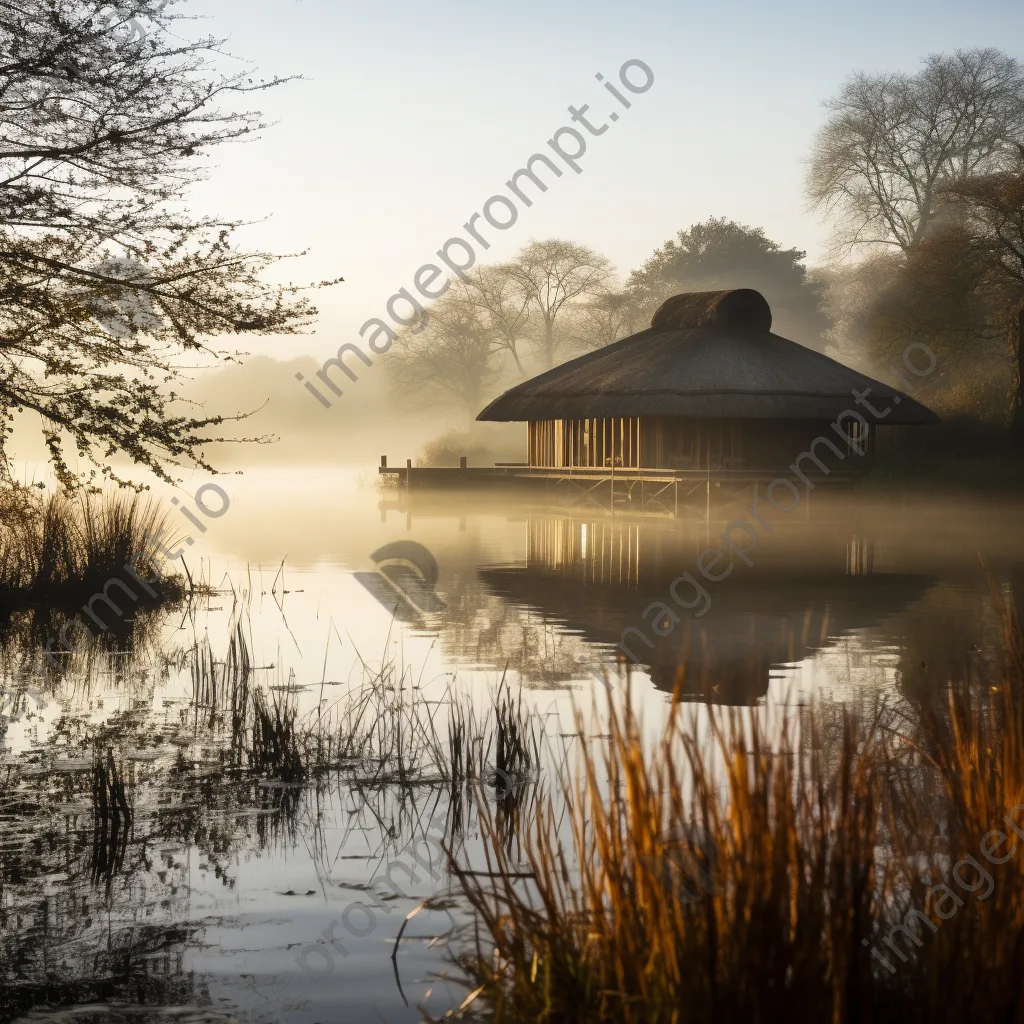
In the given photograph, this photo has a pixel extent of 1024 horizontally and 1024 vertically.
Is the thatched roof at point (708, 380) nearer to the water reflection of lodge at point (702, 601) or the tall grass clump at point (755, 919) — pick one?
the water reflection of lodge at point (702, 601)

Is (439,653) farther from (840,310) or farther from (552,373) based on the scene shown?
(840,310)

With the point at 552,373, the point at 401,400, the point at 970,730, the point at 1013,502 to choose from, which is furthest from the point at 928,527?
the point at 401,400

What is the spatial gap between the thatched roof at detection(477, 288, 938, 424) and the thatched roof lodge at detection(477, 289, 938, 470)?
0.04 m

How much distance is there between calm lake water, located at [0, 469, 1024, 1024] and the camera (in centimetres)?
449

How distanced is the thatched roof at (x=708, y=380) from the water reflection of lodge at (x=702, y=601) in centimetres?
882

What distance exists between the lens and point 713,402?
33594mm

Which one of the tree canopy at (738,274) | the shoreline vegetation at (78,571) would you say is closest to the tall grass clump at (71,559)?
the shoreline vegetation at (78,571)

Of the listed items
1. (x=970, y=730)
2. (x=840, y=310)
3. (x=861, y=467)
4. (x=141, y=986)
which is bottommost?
(x=141, y=986)

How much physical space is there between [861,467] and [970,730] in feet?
110

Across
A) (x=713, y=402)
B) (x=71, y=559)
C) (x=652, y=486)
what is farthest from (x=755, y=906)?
(x=652, y=486)

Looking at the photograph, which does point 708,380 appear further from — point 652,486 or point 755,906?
point 755,906

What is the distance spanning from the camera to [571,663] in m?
11.0

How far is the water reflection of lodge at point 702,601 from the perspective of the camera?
36.8 feet

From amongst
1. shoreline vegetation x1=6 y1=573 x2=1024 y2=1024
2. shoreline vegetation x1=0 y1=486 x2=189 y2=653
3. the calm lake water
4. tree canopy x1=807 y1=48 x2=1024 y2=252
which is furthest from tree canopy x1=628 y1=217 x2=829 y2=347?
shoreline vegetation x1=6 y1=573 x2=1024 y2=1024
